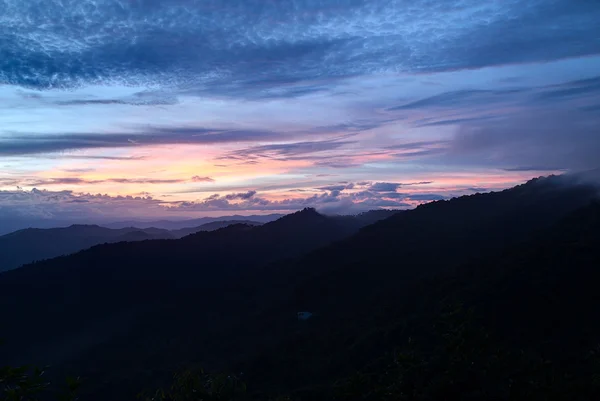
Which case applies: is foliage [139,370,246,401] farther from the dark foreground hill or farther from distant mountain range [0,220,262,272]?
distant mountain range [0,220,262,272]

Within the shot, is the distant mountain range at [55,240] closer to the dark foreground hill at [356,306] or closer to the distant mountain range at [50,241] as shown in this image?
the distant mountain range at [50,241]

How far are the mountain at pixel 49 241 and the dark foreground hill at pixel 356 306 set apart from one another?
73.5 metres

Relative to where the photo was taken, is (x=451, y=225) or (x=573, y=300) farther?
(x=451, y=225)

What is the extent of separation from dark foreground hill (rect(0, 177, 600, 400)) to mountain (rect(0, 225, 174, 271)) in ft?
241

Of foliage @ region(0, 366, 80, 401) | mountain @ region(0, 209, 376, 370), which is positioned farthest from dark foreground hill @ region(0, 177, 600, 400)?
foliage @ region(0, 366, 80, 401)

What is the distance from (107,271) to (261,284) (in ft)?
105

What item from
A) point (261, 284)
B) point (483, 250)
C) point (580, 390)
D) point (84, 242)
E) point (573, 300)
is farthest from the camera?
point (84, 242)

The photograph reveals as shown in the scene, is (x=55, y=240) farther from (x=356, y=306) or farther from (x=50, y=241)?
(x=356, y=306)

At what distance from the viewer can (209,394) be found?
239 inches

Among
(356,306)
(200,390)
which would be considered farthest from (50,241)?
(200,390)

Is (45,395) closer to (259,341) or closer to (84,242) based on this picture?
(259,341)

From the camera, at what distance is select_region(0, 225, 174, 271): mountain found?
152 m

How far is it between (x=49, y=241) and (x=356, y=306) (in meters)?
154

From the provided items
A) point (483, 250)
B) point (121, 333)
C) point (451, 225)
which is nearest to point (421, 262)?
point (483, 250)
